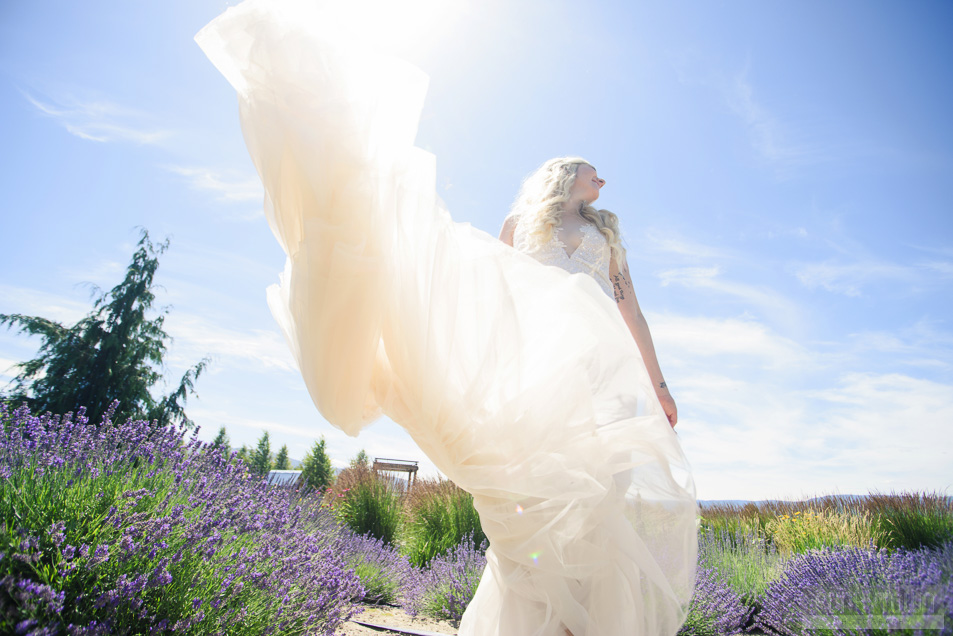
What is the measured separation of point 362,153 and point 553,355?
91 centimetres

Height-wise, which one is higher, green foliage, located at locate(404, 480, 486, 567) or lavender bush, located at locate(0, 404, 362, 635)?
lavender bush, located at locate(0, 404, 362, 635)

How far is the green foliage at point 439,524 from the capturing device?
5.73 m

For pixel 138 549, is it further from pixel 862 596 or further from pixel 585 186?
pixel 862 596

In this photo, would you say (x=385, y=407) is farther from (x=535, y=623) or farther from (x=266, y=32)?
(x=266, y=32)

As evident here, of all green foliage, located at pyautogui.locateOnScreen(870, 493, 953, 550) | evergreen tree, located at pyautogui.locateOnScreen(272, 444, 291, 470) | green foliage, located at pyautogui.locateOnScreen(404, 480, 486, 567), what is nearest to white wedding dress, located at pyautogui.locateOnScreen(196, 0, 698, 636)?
green foliage, located at pyautogui.locateOnScreen(404, 480, 486, 567)

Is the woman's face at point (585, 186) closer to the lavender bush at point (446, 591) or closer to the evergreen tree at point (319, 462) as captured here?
the lavender bush at point (446, 591)

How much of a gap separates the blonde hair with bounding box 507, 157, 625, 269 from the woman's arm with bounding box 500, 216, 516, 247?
0.16 feet

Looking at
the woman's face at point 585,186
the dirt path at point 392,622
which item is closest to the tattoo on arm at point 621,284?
the woman's face at point 585,186

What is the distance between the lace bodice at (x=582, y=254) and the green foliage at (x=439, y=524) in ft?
13.6

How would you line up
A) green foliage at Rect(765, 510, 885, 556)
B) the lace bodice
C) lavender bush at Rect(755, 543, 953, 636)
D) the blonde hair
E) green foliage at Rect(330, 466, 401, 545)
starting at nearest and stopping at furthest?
1. lavender bush at Rect(755, 543, 953, 636)
2. the lace bodice
3. the blonde hair
4. green foliage at Rect(765, 510, 885, 556)
5. green foliage at Rect(330, 466, 401, 545)

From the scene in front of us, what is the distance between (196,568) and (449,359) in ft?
4.05

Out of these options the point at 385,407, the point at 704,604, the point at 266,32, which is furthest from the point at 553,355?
the point at 704,604

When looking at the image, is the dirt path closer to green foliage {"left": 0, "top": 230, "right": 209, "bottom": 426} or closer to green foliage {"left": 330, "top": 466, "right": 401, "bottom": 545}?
green foliage {"left": 330, "top": 466, "right": 401, "bottom": 545}

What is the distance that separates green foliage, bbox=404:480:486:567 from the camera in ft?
18.8
